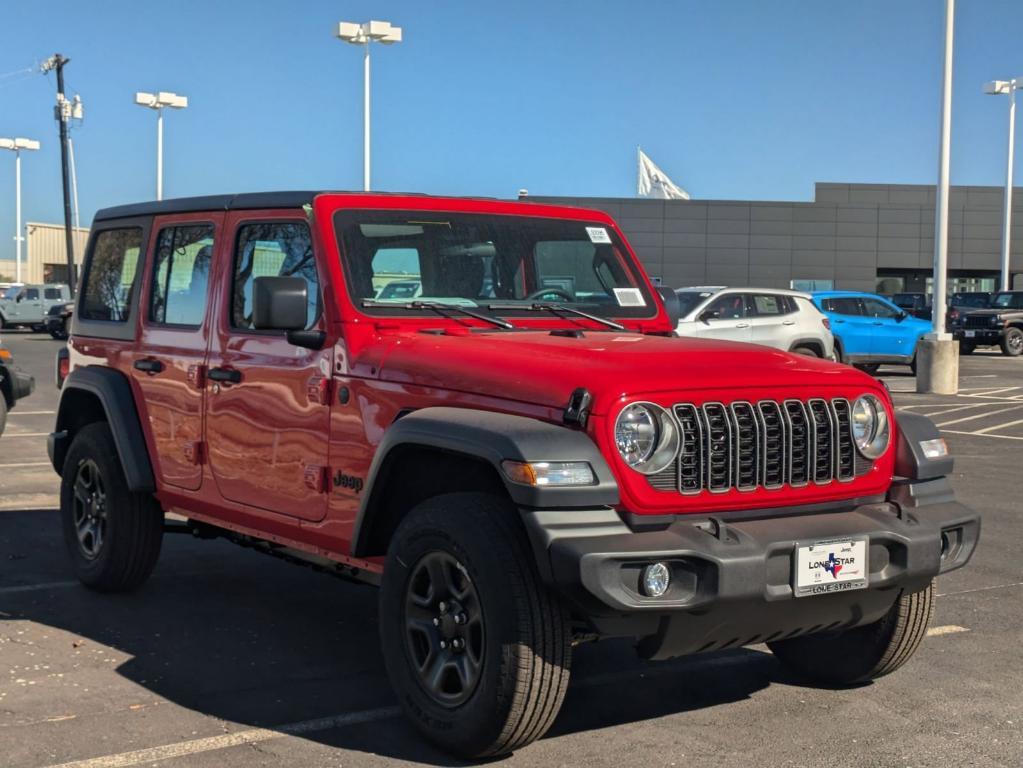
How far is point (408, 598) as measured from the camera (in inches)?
179

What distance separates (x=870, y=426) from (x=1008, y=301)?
31868 millimetres

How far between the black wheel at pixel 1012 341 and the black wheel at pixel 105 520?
30257 millimetres

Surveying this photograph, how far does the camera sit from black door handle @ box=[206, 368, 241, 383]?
221 inches

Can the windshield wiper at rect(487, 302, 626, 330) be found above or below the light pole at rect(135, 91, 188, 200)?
below

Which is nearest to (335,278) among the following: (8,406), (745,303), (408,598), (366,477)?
Result: (366,477)

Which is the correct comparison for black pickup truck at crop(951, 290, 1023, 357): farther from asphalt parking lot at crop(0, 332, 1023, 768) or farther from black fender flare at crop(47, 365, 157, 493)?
black fender flare at crop(47, 365, 157, 493)

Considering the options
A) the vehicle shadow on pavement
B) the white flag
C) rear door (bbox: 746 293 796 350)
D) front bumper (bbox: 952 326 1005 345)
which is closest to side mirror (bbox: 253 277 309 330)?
the vehicle shadow on pavement

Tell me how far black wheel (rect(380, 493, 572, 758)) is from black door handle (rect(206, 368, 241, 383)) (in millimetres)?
1393

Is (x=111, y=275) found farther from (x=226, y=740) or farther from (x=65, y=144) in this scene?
(x=65, y=144)

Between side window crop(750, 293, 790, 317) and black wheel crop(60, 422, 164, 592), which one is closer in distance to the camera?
black wheel crop(60, 422, 164, 592)

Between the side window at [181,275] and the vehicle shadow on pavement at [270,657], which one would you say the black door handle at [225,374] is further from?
the vehicle shadow on pavement at [270,657]

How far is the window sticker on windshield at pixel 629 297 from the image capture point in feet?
19.5

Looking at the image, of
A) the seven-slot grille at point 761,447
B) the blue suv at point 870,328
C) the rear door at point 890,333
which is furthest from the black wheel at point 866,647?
the rear door at point 890,333

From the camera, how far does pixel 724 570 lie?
159 inches
